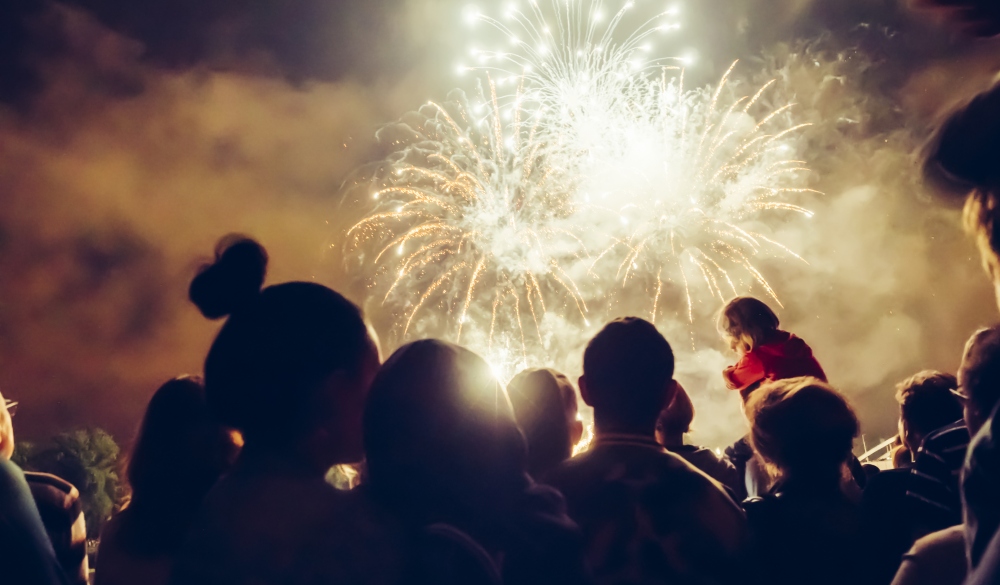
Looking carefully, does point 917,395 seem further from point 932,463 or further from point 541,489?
point 541,489

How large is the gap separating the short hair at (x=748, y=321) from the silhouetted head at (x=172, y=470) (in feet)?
13.7

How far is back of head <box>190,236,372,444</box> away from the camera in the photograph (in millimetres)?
1926

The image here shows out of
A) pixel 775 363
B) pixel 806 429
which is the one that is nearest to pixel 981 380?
pixel 806 429

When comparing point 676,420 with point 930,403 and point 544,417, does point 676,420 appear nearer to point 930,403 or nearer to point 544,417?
point 544,417

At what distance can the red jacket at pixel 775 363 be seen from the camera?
514 cm

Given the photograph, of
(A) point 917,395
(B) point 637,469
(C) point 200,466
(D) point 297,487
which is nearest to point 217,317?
(D) point 297,487

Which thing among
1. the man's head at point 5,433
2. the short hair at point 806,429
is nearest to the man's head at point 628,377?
the short hair at point 806,429

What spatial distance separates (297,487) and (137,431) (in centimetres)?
157

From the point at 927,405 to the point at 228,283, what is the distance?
3831 millimetres

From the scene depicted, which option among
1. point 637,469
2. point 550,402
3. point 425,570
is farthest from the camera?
point 550,402

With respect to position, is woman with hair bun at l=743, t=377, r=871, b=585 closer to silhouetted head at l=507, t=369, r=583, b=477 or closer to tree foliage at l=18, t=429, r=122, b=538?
silhouetted head at l=507, t=369, r=583, b=477

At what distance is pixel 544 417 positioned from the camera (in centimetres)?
336

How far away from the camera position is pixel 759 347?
5332mm

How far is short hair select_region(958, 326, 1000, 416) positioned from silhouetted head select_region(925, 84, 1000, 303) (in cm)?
75
